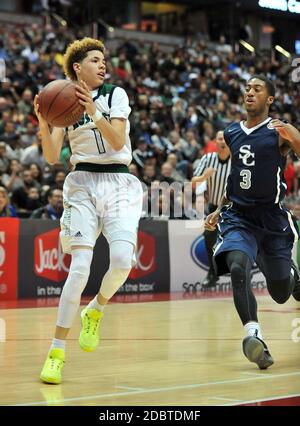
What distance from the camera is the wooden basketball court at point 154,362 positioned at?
5789mm

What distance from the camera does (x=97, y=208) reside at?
680 cm

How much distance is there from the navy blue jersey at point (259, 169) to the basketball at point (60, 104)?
5.21 ft

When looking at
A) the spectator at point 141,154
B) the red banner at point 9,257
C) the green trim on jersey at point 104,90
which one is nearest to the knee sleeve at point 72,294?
the green trim on jersey at point 104,90

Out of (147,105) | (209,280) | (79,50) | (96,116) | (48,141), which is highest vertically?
(79,50)

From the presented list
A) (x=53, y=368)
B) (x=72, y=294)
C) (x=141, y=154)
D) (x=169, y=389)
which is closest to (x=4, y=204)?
(x=141, y=154)

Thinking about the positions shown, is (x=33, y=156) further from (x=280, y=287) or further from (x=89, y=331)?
(x=89, y=331)

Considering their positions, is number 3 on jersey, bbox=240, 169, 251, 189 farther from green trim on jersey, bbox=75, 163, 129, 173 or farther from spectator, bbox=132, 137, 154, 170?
spectator, bbox=132, 137, 154, 170

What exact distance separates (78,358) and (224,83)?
2198 centimetres

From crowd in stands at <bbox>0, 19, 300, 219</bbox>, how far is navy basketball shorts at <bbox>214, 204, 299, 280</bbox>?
7443 millimetres

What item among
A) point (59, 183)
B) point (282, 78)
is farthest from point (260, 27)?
point (59, 183)

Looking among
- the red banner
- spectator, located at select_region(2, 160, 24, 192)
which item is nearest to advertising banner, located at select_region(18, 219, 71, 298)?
the red banner

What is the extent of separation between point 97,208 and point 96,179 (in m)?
0.22

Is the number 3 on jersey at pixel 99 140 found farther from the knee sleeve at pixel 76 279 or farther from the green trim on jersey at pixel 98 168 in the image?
the knee sleeve at pixel 76 279
